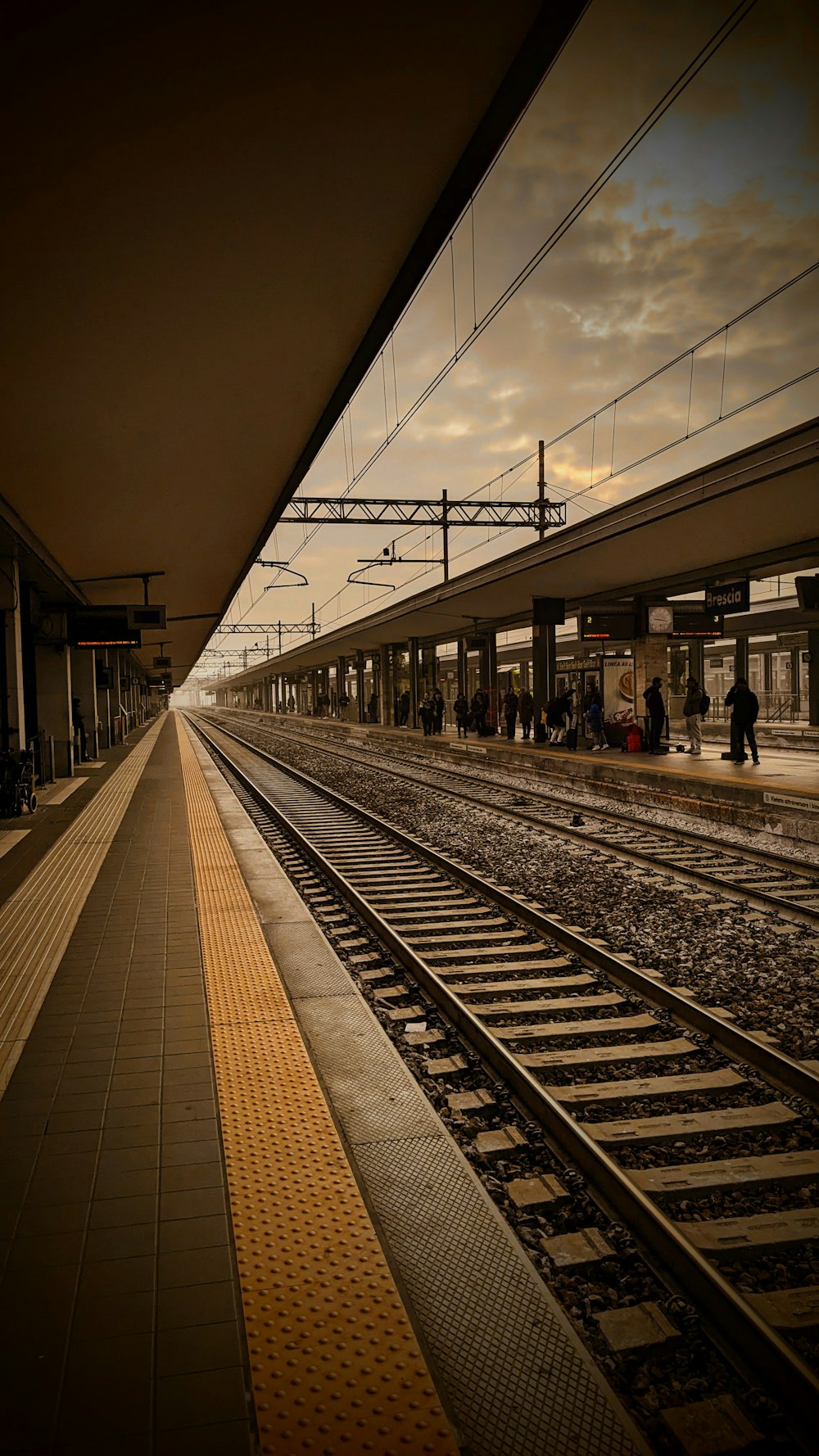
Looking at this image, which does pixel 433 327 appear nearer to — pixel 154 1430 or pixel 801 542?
pixel 154 1430

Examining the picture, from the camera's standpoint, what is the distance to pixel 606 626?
66.8 ft

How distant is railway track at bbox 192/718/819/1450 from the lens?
2594 mm

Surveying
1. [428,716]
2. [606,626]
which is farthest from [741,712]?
[428,716]

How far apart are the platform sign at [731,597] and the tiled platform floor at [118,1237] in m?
15.5

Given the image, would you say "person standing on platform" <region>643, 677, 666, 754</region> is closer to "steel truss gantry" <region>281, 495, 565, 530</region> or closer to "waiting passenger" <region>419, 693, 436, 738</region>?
"steel truss gantry" <region>281, 495, 565, 530</region>

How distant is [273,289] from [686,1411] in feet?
19.1

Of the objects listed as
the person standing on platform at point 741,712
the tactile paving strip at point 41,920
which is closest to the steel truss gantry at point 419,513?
the person standing on platform at point 741,712

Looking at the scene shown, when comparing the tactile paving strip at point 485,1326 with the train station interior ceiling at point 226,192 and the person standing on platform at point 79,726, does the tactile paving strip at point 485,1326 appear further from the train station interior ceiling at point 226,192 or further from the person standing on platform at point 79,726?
the person standing on platform at point 79,726

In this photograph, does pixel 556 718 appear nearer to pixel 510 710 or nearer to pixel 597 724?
pixel 597 724

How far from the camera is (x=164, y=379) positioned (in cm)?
675

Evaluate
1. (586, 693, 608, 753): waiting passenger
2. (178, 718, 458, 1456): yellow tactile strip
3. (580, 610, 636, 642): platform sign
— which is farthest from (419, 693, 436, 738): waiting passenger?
(178, 718, 458, 1456): yellow tactile strip

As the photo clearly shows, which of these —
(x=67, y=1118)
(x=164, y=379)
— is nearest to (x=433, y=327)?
(x=164, y=379)

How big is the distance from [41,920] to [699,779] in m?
11.1

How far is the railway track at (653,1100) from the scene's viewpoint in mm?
2594
